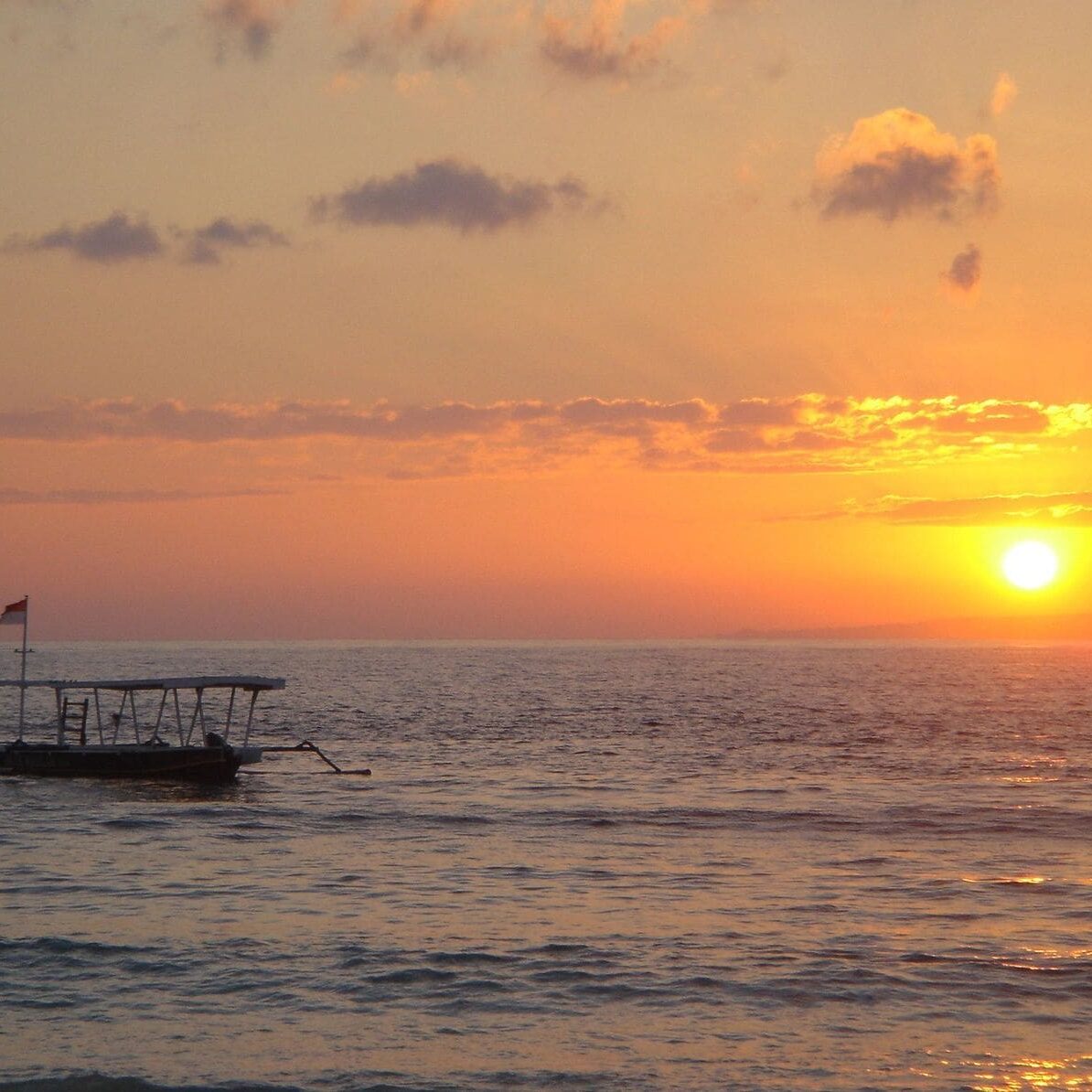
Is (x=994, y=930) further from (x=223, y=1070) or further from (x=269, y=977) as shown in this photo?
(x=223, y=1070)

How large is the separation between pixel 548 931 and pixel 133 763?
32.0 meters

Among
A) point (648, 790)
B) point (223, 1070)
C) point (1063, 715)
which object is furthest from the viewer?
point (1063, 715)

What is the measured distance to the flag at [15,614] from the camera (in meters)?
56.9

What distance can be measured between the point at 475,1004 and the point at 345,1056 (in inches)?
136

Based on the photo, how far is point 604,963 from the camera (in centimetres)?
2736

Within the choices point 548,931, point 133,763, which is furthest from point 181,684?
point 548,931

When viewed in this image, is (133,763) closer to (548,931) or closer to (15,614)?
(15,614)

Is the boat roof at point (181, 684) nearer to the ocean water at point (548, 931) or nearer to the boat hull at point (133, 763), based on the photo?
the boat hull at point (133, 763)

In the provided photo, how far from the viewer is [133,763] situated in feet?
187

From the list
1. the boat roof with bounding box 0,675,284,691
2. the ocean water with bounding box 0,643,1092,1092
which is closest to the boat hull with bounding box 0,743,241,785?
the ocean water with bounding box 0,643,1092,1092

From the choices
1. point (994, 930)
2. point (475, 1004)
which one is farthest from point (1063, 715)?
point (475, 1004)

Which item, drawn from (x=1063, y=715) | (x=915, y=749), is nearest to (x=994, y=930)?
(x=915, y=749)

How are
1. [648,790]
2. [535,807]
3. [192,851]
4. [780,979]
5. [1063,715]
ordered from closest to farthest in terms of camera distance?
[780,979], [192,851], [535,807], [648,790], [1063,715]

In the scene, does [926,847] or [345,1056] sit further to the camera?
[926,847]
